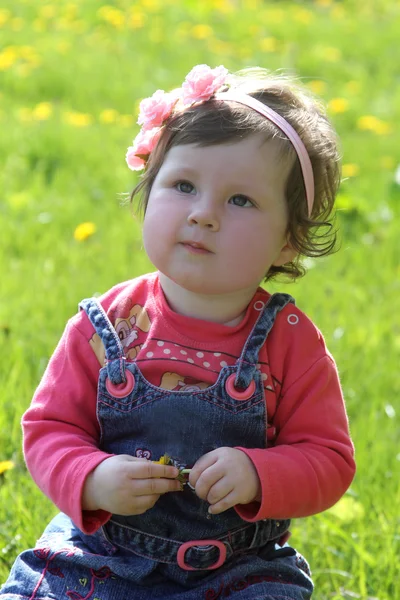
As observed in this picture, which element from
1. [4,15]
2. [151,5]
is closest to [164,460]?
[4,15]

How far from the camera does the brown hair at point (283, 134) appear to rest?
1855 millimetres

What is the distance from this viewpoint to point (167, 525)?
6.10ft

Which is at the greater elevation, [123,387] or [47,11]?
[123,387]

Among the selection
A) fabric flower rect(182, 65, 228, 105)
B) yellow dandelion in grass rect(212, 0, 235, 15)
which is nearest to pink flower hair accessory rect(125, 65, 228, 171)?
fabric flower rect(182, 65, 228, 105)

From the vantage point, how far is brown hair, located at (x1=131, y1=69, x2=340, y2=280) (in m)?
1.86

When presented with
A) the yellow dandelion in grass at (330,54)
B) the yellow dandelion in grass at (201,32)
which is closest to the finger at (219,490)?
the yellow dandelion in grass at (330,54)

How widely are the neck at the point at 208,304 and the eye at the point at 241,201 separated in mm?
190

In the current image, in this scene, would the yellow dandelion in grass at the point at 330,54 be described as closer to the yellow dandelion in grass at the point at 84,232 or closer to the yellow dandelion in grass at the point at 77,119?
the yellow dandelion in grass at the point at 77,119

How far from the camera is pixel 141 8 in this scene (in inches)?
303

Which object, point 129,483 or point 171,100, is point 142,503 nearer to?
point 129,483

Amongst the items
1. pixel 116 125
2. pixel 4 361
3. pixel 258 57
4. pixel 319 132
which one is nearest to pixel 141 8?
pixel 258 57

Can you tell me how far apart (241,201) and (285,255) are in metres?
0.23

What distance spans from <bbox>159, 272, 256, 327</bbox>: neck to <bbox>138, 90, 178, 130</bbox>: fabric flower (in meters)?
0.32

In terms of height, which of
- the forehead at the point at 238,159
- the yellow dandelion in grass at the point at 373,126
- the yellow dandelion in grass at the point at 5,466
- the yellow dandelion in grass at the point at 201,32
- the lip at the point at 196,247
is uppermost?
the forehead at the point at 238,159
